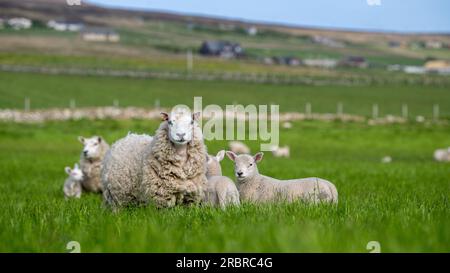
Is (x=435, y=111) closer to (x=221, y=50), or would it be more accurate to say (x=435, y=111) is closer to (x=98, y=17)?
(x=221, y=50)

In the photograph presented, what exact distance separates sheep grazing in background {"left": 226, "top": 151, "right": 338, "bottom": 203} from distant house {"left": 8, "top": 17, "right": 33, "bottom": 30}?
459ft

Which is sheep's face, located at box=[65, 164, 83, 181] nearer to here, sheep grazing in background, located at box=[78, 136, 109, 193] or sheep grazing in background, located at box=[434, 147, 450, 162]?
sheep grazing in background, located at box=[78, 136, 109, 193]

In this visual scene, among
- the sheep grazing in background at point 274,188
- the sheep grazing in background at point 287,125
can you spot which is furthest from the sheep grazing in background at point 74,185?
the sheep grazing in background at point 287,125

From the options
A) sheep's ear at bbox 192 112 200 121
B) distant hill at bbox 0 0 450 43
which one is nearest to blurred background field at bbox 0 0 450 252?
distant hill at bbox 0 0 450 43

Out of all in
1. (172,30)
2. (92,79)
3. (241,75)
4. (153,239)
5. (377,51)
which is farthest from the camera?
(172,30)

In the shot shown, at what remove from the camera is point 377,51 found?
14800cm

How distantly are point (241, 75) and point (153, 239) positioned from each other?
82.6m

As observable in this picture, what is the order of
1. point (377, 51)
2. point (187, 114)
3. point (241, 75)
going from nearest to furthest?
point (187, 114) → point (241, 75) → point (377, 51)

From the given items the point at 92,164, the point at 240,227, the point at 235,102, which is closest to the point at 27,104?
the point at 235,102

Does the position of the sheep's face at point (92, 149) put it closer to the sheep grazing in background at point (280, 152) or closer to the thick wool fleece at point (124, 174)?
the thick wool fleece at point (124, 174)

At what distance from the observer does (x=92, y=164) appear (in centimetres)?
1616

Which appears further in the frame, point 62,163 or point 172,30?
point 172,30
